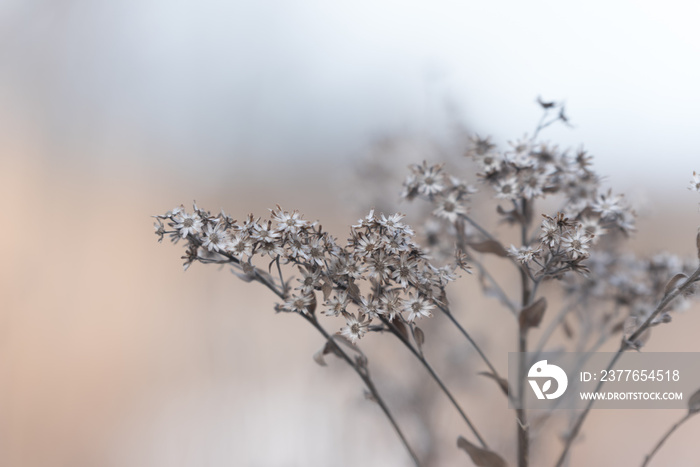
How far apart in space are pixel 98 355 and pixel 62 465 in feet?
0.62

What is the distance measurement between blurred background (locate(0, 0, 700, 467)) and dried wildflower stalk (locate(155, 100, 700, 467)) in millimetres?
330

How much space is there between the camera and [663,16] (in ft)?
2.65

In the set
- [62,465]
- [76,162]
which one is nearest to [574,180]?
[76,162]

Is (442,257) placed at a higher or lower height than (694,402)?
higher

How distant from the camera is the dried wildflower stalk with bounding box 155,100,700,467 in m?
0.36

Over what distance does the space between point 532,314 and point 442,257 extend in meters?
0.13

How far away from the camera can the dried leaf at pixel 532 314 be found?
426 millimetres

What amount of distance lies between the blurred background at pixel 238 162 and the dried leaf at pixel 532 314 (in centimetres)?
37

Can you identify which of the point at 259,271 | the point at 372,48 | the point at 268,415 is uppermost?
the point at 372,48

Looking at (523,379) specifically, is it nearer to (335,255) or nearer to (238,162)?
(335,255)

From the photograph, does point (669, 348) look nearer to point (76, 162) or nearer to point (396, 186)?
point (396, 186)

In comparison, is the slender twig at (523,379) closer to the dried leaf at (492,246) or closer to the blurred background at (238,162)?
the dried leaf at (492,246)

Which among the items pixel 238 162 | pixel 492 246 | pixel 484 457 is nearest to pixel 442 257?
pixel 492 246

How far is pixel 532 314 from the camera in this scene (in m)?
0.44
